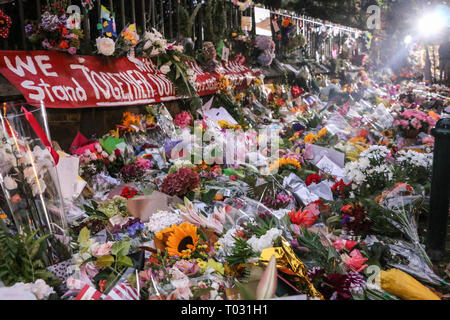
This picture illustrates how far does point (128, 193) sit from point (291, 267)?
1789mm

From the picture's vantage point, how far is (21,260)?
1986 mm

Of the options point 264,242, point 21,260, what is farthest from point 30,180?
point 264,242

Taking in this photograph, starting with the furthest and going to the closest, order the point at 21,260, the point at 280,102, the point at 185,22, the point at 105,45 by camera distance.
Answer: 1. the point at 280,102
2. the point at 185,22
3. the point at 105,45
4. the point at 21,260

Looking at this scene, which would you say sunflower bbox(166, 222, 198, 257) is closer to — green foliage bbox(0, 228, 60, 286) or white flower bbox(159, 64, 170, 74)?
green foliage bbox(0, 228, 60, 286)

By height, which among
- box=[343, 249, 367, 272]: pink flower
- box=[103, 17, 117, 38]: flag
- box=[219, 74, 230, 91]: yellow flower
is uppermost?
box=[103, 17, 117, 38]: flag

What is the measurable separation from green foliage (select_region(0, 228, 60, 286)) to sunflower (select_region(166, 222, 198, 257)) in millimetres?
630

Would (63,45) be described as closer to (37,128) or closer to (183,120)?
(183,120)

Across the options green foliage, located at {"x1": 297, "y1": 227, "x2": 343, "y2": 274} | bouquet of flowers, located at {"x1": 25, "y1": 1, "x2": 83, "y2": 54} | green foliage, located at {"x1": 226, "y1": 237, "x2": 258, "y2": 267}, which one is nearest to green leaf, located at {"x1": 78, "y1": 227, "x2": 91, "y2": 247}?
green foliage, located at {"x1": 226, "y1": 237, "x2": 258, "y2": 267}

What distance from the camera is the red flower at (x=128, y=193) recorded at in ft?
11.1

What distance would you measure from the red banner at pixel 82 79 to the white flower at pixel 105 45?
0.38 ft

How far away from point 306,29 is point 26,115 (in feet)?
39.6

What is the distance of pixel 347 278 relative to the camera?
2.13 m

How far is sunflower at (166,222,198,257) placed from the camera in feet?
7.77

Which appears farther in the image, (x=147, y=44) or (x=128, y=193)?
(x=147, y=44)
